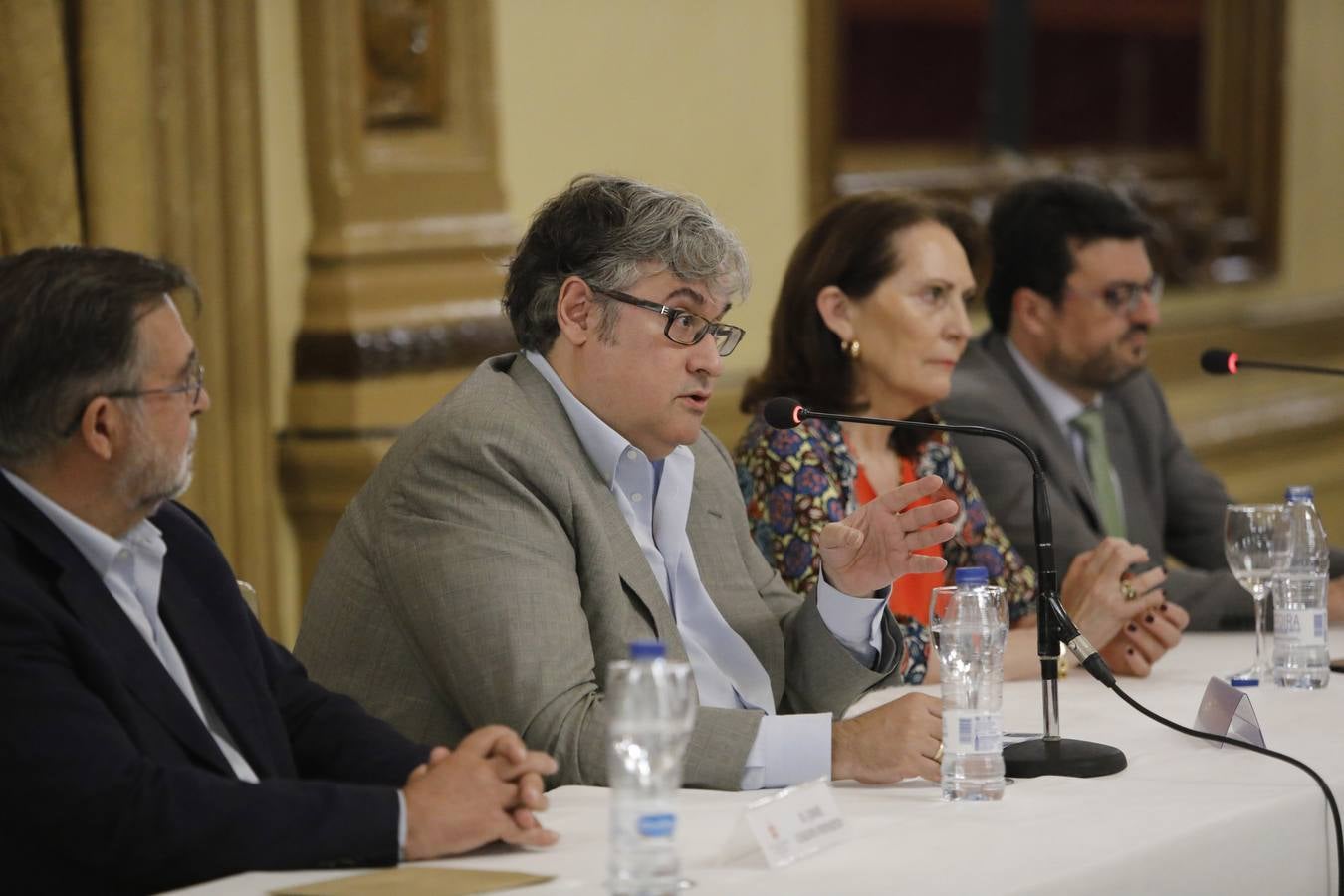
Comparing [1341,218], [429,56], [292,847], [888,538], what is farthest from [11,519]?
[1341,218]

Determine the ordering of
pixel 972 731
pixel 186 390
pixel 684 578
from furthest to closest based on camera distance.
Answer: pixel 684 578 → pixel 972 731 → pixel 186 390

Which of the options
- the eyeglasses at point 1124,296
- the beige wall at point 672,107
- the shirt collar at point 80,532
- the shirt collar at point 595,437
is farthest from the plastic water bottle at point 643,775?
the beige wall at point 672,107

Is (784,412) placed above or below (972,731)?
above

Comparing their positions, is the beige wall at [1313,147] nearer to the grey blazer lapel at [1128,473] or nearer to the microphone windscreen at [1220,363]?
the grey blazer lapel at [1128,473]

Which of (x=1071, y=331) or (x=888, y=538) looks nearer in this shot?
(x=888, y=538)

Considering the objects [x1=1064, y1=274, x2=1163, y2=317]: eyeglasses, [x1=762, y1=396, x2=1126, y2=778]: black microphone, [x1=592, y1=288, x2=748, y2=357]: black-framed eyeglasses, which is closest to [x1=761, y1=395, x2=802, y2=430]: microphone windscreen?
[x1=762, y1=396, x2=1126, y2=778]: black microphone

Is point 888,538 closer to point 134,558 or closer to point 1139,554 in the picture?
point 1139,554

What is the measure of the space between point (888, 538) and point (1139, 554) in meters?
0.74

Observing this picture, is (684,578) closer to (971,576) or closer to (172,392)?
(971,576)

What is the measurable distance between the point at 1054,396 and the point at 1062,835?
2043 mm

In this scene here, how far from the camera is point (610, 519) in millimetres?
2441

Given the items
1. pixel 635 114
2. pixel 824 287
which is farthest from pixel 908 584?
pixel 635 114

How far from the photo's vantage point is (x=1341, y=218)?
7.16 meters

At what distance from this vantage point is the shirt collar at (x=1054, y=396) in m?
3.83
